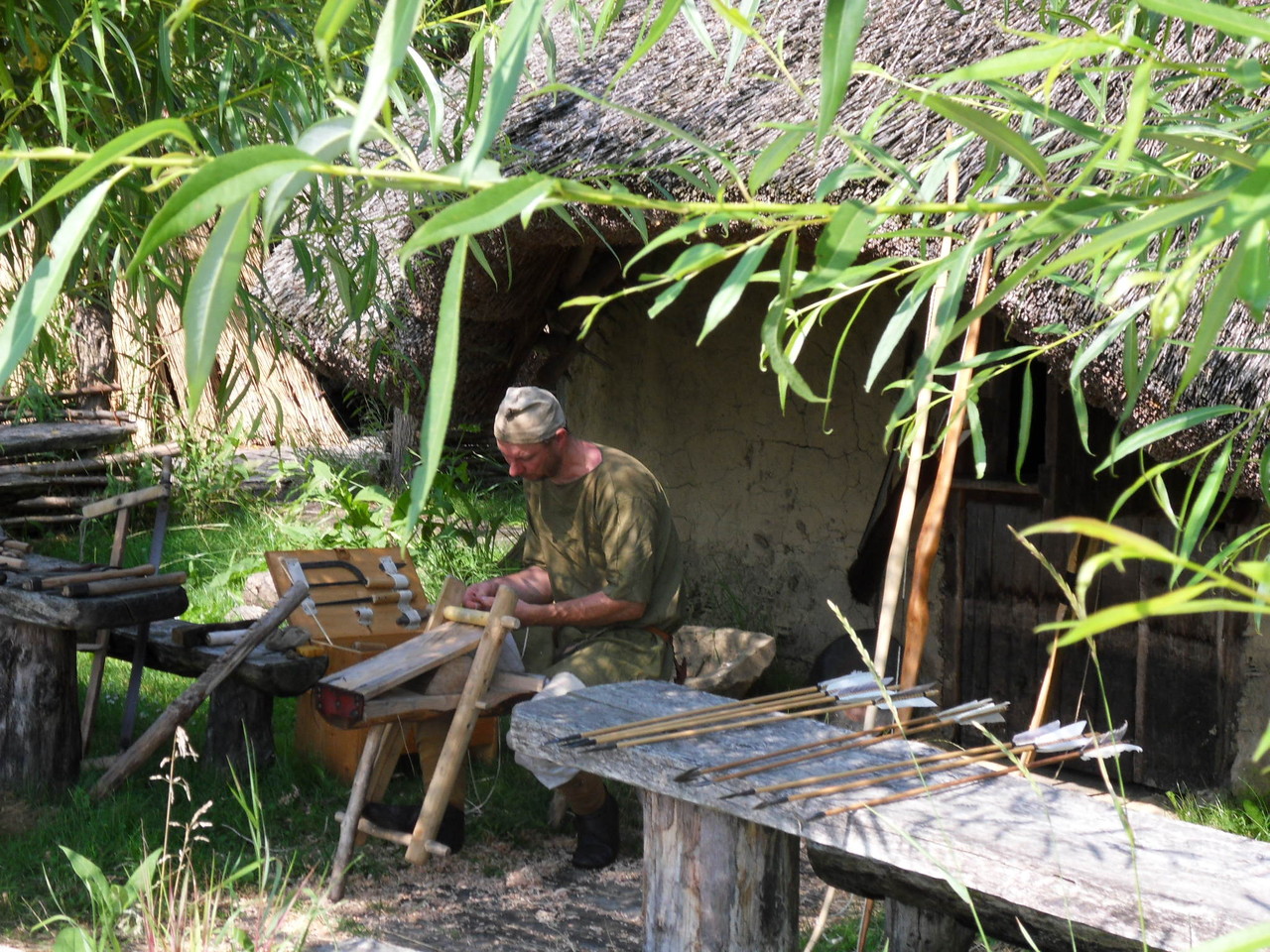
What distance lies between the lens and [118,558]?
4.39 m

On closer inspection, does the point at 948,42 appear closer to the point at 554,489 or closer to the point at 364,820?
the point at 554,489

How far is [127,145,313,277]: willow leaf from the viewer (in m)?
0.76

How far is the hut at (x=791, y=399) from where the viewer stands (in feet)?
13.2

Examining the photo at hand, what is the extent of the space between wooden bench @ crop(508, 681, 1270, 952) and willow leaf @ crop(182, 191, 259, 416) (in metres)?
1.08

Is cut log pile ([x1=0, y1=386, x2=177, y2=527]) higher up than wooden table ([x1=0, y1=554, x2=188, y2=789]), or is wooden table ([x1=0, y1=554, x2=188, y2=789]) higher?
cut log pile ([x1=0, y1=386, x2=177, y2=527])

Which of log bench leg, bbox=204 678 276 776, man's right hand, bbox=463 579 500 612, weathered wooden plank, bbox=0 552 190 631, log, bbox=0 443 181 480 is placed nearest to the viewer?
weathered wooden plank, bbox=0 552 190 631

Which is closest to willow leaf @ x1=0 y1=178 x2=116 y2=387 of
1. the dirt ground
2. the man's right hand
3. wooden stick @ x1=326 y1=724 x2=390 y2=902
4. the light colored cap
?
the dirt ground

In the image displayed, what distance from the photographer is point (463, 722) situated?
337 centimetres

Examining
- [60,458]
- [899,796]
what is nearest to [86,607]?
[899,796]

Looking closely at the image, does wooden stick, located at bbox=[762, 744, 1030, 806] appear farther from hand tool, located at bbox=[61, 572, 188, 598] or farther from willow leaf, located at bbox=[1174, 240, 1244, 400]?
hand tool, located at bbox=[61, 572, 188, 598]

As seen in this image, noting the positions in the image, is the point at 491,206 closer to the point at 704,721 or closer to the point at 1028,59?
the point at 1028,59

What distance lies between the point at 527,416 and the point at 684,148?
1.15m

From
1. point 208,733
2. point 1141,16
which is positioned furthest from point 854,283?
point 208,733

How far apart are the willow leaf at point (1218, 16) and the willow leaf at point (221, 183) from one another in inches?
20.9
